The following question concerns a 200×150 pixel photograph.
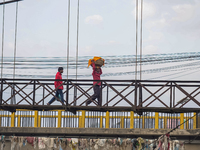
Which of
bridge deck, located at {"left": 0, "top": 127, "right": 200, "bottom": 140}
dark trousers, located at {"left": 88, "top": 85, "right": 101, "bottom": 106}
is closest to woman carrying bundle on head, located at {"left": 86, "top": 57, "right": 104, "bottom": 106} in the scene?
dark trousers, located at {"left": 88, "top": 85, "right": 101, "bottom": 106}

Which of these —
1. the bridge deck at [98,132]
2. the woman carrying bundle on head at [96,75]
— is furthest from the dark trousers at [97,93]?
the bridge deck at [98,132]

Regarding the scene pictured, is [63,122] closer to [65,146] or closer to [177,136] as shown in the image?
[65,146]

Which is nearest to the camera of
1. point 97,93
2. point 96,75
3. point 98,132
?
point 97,93

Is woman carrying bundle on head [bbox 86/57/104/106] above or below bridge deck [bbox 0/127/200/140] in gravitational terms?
above

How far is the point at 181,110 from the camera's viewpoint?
18812mm

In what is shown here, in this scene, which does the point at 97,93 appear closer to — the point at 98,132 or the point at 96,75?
the point at 96,75

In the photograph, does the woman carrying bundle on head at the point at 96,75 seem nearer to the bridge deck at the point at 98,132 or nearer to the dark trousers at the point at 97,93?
the dark trousers at the point at 97,93

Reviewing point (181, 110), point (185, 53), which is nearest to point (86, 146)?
point (181, 110)

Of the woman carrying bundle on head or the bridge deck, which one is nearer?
the bridge deck

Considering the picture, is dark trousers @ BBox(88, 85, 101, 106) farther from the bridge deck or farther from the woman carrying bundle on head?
the bridge deck

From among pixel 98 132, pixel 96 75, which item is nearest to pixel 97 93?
pixel 96 75

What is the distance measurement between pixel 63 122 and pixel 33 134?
2.24m

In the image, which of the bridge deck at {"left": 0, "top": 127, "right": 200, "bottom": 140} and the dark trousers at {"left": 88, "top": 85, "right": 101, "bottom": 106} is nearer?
the bridge deck at {"left": 0, "top": 127, "right": 200, "bottom": 140}

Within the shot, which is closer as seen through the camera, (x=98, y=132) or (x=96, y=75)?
(x=98, y=132)
